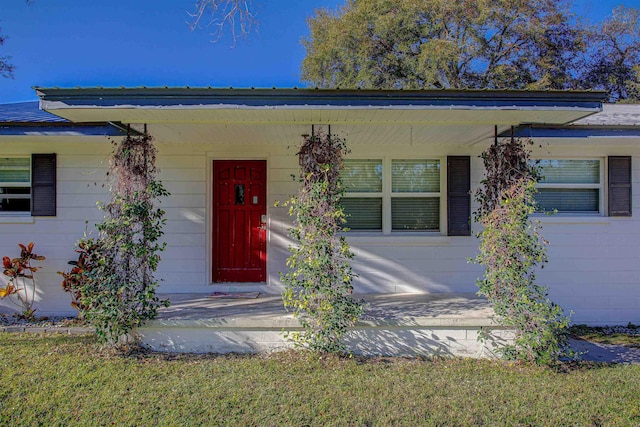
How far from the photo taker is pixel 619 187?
6188 mm

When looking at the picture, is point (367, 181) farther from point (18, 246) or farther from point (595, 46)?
point (595, 46)

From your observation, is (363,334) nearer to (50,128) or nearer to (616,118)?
(50,128)

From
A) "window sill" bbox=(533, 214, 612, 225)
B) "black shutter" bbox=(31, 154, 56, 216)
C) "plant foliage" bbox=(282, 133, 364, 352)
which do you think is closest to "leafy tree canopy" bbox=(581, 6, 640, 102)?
"window sill" bbox=(533, 214, 612, 225)

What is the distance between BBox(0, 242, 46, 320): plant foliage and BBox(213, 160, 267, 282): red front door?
102 inches

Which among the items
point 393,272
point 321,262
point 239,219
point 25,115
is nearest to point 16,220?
point 25,115

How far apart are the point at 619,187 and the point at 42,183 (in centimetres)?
885

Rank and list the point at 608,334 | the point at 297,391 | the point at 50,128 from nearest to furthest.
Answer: the point at 297,391, the point at 50,128, the point at 608,334

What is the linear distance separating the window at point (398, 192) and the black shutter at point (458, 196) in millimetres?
237

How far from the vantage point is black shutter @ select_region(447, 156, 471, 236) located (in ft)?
20.1

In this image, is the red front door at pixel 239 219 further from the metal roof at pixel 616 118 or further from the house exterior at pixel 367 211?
the metal roof at pixel 616 118

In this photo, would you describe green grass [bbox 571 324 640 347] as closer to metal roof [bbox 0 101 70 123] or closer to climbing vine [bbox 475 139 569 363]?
climbing vine [bbox 475 139 569 363]

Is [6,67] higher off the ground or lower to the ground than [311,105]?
higher

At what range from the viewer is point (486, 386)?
12.6ft

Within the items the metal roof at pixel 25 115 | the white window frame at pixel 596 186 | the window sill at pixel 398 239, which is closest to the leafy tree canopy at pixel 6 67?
the metal roof at pixel 25 115
